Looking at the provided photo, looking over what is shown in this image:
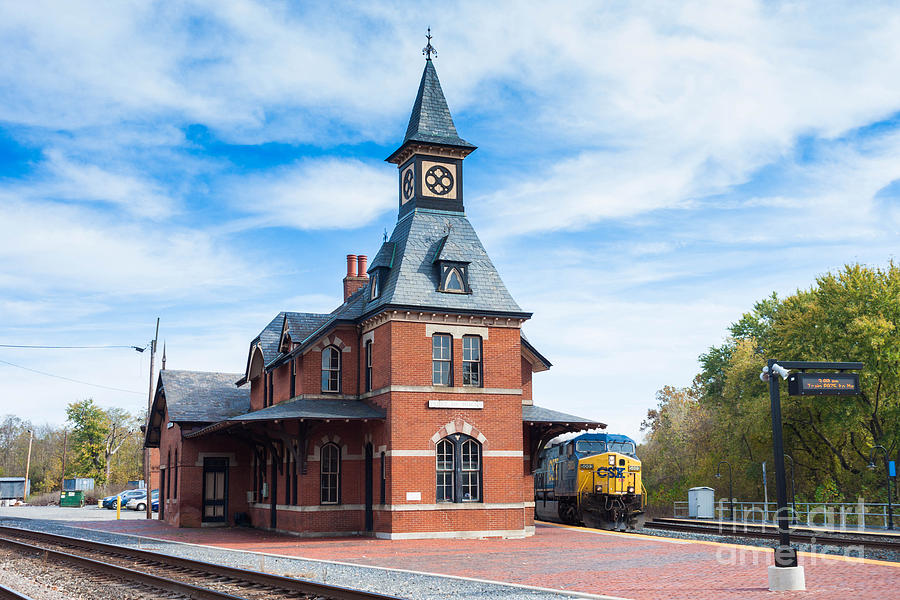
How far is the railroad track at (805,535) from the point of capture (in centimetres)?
2180

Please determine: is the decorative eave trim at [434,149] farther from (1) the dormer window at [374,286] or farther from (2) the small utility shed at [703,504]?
(2) the small utility shed at [703,504]

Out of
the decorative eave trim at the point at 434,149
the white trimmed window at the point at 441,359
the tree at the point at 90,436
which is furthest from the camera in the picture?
the tree at the point at 90,436

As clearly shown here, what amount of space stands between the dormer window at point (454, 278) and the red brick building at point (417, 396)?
0.04 metres

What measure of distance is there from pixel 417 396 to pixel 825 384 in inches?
547

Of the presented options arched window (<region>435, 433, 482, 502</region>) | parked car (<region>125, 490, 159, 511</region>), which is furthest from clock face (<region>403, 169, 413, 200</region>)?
parked car (<region>125, 490, 159, 511</region>)

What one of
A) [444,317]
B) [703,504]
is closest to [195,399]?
[444,317]

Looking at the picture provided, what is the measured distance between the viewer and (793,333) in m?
40.3

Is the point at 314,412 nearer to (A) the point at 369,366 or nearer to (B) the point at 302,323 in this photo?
(A) the point at 369,366

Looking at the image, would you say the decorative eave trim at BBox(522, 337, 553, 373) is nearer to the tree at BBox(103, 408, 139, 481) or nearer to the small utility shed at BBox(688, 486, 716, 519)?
the small utility shed at BBox(688, 486, 716, 519)

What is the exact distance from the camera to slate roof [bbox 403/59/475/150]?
2955 cm

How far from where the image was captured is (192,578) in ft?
52.1

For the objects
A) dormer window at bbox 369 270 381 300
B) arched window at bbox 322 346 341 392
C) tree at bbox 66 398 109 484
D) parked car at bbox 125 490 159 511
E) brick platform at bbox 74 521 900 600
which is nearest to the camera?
brick platform at bbox 74 521 900 600

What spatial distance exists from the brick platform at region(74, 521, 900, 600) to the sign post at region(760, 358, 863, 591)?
0.30 metres

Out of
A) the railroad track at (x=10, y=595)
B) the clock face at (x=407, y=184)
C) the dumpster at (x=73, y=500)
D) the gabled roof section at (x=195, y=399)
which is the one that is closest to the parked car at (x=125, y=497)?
the dumpster at (x=73, y=500)
